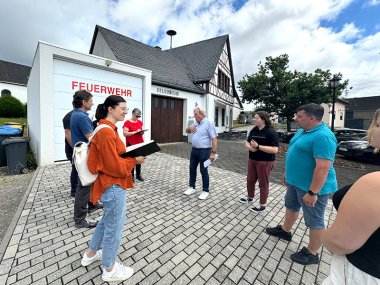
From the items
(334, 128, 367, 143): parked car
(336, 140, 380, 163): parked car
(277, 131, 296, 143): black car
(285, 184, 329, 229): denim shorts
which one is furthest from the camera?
(277, 131, 296, 143): black car

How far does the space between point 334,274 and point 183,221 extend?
244cm

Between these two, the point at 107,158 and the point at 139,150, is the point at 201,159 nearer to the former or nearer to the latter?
the point at 139,150

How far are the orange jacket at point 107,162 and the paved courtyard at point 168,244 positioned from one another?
992 mm

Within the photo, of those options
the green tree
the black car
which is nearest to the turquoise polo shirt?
the black car

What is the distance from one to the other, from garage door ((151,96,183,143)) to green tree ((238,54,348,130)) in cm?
999

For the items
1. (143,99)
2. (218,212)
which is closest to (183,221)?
(218,212)

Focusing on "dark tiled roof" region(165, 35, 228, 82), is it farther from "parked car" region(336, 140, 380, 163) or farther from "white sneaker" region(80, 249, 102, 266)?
"white sneaker" region(80, 249, 102, 266)

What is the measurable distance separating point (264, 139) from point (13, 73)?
47969mm

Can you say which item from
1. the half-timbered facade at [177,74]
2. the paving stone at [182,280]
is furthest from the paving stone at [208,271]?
the half-timbered facade at [177,74]

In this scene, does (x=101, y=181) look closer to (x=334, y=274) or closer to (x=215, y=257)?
(x=215, y=257)

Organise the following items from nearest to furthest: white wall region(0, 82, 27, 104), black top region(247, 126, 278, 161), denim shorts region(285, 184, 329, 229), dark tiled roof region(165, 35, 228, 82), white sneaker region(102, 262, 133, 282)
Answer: white sneaker region(102, 262, 133, 282), denim shorts region(285, 184, 329, 229), black top region(247, 126, 278, 161), dark tiled roof region(165, 35, 228, 82), white wall region(0, 82, 27, 104)

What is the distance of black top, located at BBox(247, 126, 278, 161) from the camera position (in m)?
3.41

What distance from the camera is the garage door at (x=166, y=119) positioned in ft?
39.6

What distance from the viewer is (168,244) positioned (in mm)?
2670
